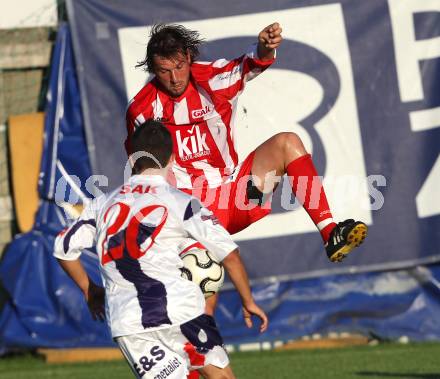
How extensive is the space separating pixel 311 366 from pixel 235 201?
8.89ft

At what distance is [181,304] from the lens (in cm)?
468

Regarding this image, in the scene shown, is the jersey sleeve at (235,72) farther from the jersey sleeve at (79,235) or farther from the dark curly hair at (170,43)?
the jersey sleeve at (79,235)

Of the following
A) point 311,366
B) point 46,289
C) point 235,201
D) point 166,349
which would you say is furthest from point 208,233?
point 46,289

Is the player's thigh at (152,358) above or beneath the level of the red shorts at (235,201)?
beneath

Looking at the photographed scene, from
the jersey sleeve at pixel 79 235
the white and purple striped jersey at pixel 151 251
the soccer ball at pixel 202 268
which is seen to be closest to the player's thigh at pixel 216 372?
the white and purple striped jersey at pixel 151 251

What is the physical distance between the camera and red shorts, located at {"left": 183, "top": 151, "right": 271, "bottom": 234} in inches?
243

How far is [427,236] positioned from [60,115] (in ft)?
11.9

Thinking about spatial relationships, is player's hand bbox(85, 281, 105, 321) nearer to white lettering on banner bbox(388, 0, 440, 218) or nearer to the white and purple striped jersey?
the white and purple striped jersey

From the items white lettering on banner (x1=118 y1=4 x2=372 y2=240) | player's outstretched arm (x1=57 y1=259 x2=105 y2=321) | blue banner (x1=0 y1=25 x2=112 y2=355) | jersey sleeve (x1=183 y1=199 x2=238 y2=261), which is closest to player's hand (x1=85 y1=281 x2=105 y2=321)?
player's outstretched arm (x1=57 y1=259 x2=105 y2=321)

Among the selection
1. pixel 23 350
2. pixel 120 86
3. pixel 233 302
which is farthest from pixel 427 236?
pixel 23 350

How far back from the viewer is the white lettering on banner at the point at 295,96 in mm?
9930

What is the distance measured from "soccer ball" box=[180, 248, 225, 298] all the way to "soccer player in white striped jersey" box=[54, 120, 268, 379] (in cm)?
52

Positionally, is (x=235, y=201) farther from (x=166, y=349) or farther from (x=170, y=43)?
(x=166, y=349)

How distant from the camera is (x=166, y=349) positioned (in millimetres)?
4695
